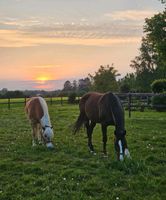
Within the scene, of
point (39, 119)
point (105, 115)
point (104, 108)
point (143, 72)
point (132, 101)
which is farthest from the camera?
point (143, 72)

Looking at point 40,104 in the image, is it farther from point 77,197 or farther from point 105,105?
point 77,197

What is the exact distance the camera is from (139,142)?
485 inches

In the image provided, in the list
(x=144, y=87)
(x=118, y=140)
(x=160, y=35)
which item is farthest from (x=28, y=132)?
(x=144, y=87)

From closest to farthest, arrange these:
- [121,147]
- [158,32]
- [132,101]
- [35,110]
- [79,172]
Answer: [79,172], [121,147], [35,110], [158,32], [132,101]

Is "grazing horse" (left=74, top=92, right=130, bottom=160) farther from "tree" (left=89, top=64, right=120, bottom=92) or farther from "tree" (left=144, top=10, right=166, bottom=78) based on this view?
"tree" (left=89, top=64, right=120, bottom=92)

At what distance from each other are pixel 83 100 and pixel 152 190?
18.4 feet

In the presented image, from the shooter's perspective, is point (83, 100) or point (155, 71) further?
point (155, 71)

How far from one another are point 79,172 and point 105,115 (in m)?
2.59

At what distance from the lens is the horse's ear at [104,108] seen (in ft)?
33.7

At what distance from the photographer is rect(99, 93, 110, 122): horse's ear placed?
33.7ft

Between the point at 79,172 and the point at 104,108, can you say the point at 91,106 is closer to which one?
the point at 104,108

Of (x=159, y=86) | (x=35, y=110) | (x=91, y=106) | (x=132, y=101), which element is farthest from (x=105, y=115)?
(x=132, y=101)

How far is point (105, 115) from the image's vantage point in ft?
33.8

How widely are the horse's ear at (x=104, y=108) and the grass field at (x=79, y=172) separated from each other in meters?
1.05
